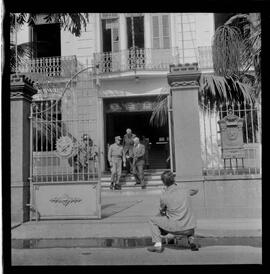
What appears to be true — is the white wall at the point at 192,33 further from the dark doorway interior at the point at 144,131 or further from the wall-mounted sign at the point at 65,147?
the wall-mounted sign at the point at 65,147

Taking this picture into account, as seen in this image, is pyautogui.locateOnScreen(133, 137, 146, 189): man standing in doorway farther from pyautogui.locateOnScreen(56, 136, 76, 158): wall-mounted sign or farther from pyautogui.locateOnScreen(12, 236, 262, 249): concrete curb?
pyautogui.locateOnScreen(12, 236, 262, 249): concrete curb

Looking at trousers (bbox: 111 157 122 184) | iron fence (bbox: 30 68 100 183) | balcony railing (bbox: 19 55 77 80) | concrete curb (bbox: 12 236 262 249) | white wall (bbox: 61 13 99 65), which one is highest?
white wall (bbox: 61 13 99 65)

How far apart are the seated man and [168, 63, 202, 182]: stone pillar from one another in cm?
212

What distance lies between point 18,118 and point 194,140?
3.44 metres

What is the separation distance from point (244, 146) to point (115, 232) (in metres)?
3.14

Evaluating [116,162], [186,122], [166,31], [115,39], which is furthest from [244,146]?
[115,39]

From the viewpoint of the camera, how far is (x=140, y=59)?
16.2 meters

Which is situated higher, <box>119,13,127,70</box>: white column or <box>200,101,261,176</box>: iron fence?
<box>119,13,127,70</box>: white column

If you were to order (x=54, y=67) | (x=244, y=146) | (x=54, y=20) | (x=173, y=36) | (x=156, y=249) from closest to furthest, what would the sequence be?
(x=156, y=249)
(x=54, y=20)
(x=244, y=146)
(x=54, y=67)
(x=173, y=36)

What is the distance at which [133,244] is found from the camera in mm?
7000

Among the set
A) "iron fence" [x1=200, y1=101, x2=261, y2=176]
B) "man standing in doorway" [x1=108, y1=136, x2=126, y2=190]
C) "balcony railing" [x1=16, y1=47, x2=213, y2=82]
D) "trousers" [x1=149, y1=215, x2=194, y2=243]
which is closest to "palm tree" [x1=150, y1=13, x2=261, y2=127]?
"iron fence" [x1=200, y1=101, x2=261, y2=176]

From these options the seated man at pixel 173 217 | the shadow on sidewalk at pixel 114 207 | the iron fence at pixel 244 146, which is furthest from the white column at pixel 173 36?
the seated man at pixel 173 217

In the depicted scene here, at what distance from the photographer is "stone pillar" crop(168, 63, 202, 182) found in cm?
873

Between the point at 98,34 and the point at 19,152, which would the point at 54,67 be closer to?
the point at 98,34
